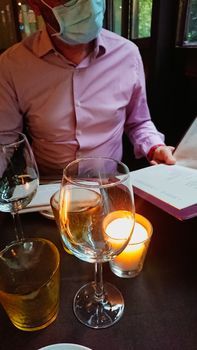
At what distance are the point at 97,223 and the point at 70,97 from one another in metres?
0.62

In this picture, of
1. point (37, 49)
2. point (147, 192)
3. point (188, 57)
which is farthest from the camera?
point (188, 57)

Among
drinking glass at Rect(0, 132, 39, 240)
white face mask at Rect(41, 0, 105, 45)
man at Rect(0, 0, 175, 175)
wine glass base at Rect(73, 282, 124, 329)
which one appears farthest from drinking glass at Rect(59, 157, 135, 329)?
white face mask at Rect(41, 0, 105, 45)

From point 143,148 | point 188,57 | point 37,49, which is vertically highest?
point 37,49

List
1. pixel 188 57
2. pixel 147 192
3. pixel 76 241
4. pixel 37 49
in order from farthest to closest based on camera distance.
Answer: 1. pixel 188 57
2. pixel 37 49
3. pixel 147 192
4. pixel 76 241

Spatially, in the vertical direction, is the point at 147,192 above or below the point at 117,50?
below

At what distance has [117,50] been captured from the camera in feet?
3.32

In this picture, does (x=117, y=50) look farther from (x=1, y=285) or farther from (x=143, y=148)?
(x=1, y=285)

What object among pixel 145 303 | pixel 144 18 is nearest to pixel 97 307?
pixel 145 303

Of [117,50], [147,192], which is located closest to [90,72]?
[117,50]

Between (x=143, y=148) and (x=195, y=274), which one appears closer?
(x=195, y=274)

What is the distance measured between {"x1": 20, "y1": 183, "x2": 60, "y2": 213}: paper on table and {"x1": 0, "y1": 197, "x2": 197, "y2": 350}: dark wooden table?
4 cm

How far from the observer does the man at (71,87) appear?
34.8 inches

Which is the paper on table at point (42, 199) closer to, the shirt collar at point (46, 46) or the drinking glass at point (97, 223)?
the drinking glass at point (97, 223)

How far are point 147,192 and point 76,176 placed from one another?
0.18 m
